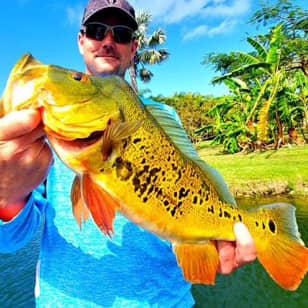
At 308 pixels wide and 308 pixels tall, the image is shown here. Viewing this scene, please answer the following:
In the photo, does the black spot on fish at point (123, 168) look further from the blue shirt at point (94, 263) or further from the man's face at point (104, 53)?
the man's face at point (104, 53)

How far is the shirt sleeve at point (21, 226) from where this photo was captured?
4.66 ft

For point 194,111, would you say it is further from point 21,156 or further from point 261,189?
point 21,156

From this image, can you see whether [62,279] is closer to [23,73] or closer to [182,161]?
[182,161]

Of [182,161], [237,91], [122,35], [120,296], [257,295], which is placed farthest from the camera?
[237,91]

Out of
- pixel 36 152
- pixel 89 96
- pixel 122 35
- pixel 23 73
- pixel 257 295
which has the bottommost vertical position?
pixel 257 295

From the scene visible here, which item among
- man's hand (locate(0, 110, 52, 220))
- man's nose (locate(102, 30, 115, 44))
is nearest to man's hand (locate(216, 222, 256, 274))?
man's hand (locate(0, 110, 52, 220))

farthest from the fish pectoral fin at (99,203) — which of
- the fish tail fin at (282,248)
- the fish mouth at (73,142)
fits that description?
the fish tail fin at (282,248)

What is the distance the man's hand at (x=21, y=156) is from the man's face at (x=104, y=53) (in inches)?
44.3

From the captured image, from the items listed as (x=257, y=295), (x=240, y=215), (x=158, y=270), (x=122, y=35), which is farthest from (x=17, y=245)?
(x=257, y=295)

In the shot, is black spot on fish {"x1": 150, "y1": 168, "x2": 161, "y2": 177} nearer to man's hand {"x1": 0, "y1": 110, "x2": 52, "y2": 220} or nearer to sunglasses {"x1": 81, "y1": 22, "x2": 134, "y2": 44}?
man's hand {"x1": 0, "y1": 110, "x2": 52, "y2": 220}

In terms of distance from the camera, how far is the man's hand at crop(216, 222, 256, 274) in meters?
1.38

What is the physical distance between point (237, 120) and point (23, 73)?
16032 millimetres

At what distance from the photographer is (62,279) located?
1613 millimetres

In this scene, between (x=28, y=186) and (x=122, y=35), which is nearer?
(x=28, y=186)
